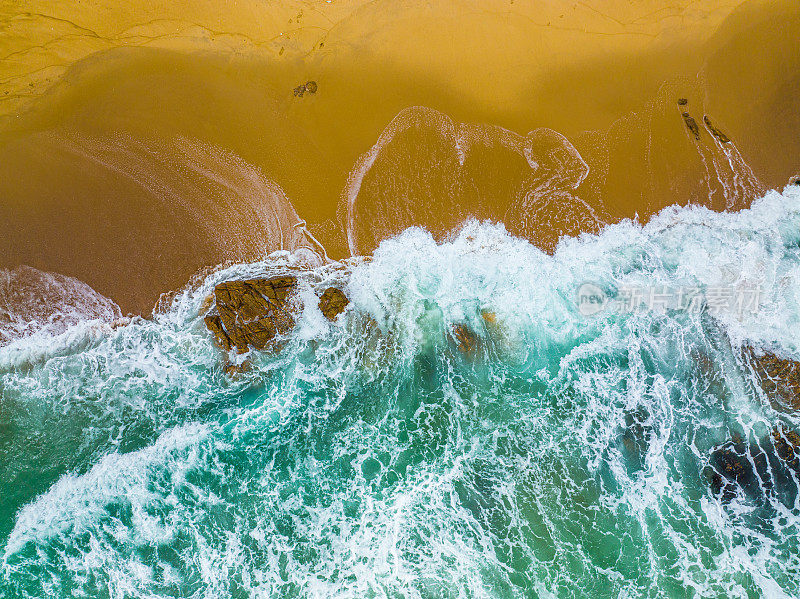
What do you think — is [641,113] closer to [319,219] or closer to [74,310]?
[319,219]

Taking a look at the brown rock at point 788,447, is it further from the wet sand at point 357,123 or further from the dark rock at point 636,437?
the wet sand at point 357,123

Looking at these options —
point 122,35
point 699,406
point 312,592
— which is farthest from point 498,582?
point 122,35

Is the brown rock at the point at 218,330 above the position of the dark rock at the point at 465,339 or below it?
below


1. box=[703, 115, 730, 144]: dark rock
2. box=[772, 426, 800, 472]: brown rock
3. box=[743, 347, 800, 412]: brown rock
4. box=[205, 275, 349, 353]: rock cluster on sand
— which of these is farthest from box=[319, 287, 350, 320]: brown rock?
box=[772, 426, 800, 472]: brown rock

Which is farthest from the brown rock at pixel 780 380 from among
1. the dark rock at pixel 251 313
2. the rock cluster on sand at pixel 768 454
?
the dark rock at pixel 251 313

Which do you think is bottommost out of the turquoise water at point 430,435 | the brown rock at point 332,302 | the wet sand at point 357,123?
the turquoise water at point 430,435

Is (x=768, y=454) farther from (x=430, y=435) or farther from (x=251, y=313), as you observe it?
(x=251, y=313)
